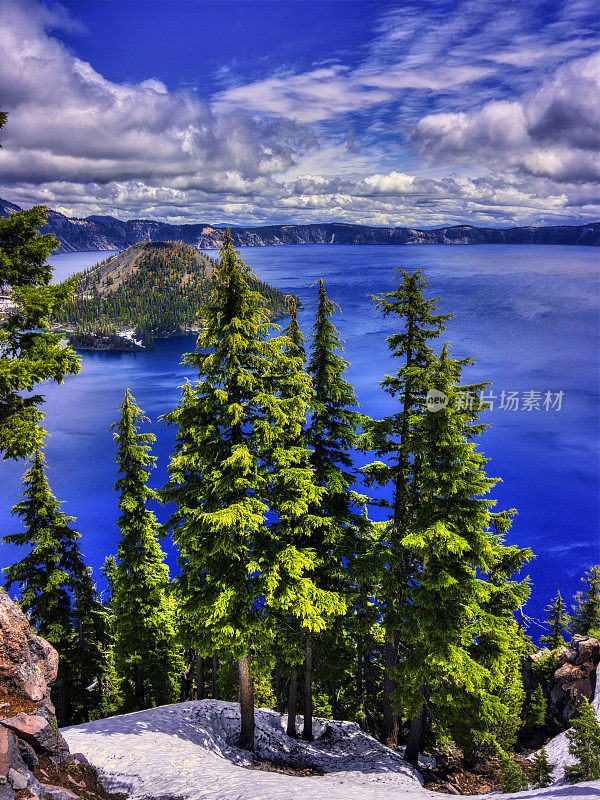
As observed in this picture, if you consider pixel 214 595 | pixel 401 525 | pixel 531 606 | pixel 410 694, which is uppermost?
pixel 401 525

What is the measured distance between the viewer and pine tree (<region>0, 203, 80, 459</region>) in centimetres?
1079

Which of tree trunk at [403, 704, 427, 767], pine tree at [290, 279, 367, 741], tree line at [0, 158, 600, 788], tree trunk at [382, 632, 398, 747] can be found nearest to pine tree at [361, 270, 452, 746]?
tree line at [0, 158, 600, 788]

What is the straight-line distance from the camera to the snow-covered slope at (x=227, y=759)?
1036cm

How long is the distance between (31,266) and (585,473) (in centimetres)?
8020

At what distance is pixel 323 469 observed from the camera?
14.5 metres

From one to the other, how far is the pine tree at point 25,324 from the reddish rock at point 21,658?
12.3 feet

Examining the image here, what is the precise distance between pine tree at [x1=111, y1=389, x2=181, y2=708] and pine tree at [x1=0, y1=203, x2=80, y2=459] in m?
8.28

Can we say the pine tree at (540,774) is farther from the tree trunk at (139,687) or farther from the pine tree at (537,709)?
the tree trunk at (139,687)

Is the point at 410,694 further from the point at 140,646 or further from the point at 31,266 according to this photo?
the point at 31,266

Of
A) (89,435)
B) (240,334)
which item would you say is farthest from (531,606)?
(89,435)

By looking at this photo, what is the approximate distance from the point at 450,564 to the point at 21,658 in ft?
35.9

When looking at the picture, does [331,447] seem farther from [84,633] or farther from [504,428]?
[504,428]

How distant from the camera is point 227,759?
42.5 ft

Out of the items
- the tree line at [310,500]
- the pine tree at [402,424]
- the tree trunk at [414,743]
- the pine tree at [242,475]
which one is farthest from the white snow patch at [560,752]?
the pine tree at [242,475]
